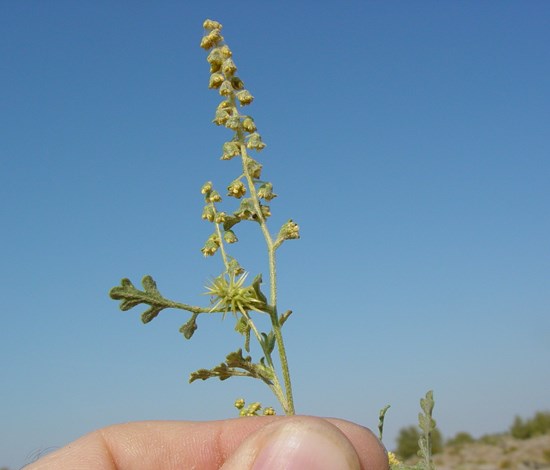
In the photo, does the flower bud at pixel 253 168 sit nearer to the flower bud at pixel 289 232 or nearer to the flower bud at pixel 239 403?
the flower bud at pixel 289 232

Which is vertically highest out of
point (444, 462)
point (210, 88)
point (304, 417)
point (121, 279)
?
point (210, 88)

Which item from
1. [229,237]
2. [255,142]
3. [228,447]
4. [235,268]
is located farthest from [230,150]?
[228,447]

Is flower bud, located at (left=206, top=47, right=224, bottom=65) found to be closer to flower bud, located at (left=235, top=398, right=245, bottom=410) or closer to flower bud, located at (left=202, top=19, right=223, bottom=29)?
flower bud, located at (left=202, top=19, right=223, bottom=29)

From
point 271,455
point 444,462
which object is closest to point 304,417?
point 271,455

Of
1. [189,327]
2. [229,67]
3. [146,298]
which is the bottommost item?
[189,327]

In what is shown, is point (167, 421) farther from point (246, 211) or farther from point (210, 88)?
point (210, 88)

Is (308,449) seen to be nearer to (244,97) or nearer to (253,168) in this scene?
(253,168)

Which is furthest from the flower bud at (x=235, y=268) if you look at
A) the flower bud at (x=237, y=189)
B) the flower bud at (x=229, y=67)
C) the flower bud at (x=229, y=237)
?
the flower bud at (x=229, y=67)

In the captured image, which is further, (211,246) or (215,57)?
(215,57)

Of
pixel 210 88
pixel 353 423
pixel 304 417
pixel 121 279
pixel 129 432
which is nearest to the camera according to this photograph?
pixel 304 417
